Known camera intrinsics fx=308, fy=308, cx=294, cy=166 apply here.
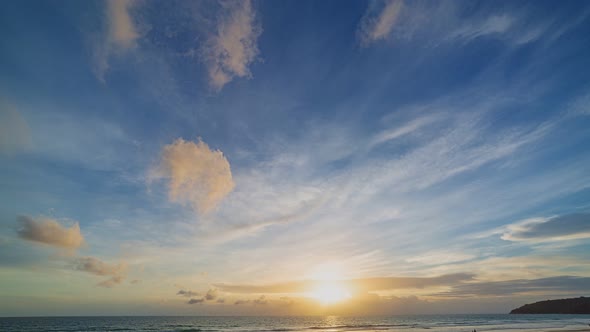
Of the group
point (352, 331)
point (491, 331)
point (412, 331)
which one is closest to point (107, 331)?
point (352, 331)

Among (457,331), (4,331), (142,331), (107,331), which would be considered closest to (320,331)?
(457,331)

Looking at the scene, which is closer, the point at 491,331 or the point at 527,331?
the point at 527,331

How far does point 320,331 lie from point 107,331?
64.2 meters

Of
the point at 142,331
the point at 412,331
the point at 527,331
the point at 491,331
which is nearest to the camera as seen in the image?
the point at 527,331

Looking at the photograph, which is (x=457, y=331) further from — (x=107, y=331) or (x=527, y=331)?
(x=107, y=331)

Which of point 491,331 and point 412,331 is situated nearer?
point 491,331

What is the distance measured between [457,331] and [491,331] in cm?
752

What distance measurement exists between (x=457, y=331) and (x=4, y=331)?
125 metres

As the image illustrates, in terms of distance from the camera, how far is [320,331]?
87688 millimetres

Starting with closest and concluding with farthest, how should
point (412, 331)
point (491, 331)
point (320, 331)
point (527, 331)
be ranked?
point (527, 331), point (491, 331), point (412, 331), point (320, 331)

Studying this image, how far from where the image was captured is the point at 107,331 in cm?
9312

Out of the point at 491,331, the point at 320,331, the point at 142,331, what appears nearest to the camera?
the point at 491,331

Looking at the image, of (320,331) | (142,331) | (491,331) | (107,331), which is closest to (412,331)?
(491,331)

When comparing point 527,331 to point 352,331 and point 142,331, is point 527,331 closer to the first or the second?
point 352,331
